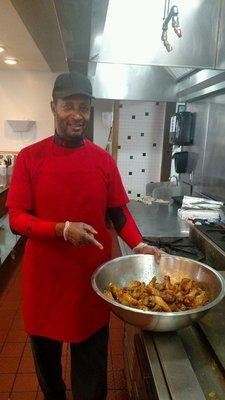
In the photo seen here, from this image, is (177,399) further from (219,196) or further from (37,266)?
(219,196)

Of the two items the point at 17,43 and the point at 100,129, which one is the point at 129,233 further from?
the point at 100,129

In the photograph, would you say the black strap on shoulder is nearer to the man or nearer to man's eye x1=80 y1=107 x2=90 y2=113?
the man

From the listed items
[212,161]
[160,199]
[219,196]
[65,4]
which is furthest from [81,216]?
[160,199]

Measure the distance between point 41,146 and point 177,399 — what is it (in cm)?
97

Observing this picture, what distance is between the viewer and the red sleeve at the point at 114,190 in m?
1.36

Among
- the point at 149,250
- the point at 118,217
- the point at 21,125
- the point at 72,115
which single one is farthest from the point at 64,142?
the point at 21,125

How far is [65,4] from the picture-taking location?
99 cm

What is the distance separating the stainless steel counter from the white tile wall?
136cm

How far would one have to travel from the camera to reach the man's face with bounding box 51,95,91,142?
3.92 ft

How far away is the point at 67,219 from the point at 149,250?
0.33 meters

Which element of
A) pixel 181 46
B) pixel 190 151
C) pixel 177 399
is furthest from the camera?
pixel 190 151

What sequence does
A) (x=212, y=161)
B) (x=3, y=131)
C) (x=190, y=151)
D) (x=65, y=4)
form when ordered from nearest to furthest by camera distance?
1. (x=65, y=4)
2. (x=212, y=161)
3. (x=190, y=151)
4. (x=3, y=131)

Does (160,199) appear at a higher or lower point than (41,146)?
lower

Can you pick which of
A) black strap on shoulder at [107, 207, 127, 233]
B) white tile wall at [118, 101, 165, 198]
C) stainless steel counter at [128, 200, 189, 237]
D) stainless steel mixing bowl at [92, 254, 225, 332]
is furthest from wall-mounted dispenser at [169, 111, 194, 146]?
stainless steel mixing bowl at [92, 254, 225, 332]
